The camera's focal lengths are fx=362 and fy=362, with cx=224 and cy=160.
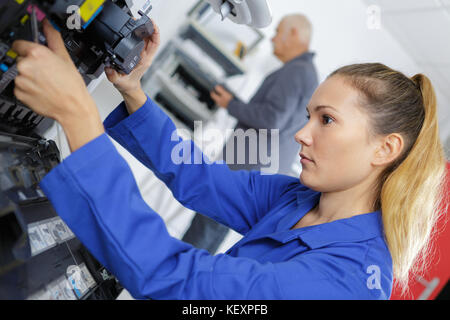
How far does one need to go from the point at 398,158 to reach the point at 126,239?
711 mm

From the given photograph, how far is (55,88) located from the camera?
53 centimetres

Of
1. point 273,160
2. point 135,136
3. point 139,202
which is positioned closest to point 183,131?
point 273,160

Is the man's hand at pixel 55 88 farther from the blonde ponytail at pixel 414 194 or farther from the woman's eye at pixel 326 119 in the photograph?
the blonde ponytail at pixel 414 194

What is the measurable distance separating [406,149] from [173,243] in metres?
0.66

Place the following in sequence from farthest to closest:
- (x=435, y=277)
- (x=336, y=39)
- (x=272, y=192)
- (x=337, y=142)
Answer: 1. (x=336, y=39)
2. (x=435, y=277)
3. (x=272, y=192)
4. (x=337, y=142)

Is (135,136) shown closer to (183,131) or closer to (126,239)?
(126,239)

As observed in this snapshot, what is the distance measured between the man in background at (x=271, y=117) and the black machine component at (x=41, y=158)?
1034 mm

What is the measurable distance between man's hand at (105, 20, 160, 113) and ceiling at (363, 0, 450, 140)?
2.58 meters

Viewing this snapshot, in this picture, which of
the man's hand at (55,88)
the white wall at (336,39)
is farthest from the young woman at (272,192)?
the white wall at (336,39)

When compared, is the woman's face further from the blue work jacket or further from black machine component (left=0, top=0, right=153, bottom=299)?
black machine component (left=0, top=0, right=153, bottom=299)

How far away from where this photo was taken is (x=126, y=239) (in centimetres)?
56
